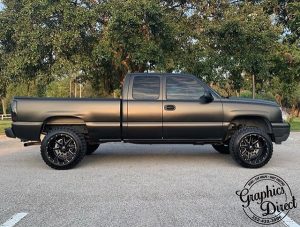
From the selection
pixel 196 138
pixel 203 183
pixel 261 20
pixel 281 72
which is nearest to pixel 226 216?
pixel 203 183

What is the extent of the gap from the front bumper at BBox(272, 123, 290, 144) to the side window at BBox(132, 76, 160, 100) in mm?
2470

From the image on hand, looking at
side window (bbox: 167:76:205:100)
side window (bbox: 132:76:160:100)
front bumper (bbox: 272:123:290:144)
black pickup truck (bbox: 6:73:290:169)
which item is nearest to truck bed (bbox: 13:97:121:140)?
black pickup truck (bbox: 6:73:290:169)

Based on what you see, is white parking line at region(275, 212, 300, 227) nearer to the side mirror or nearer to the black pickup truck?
Result: the black pickup truck

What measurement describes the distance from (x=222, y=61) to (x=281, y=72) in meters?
7.32

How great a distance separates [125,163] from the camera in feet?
27.9

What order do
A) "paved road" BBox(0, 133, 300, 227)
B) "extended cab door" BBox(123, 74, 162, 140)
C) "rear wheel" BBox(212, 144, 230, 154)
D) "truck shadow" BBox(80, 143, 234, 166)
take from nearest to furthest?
"paved road" BBox(0, 133, 300, 227) → "extended cab door" BBox(123, 74, 162, 140) → "truck shadow" BBox(80, 143, 234, 166) → "rear wheel" BBox(212, 144, 230, 154)

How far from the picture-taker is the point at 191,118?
8031mm

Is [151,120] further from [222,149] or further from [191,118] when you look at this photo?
[222,149]

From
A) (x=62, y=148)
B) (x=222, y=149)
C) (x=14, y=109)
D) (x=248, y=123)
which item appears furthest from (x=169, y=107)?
(x=14, y=109)

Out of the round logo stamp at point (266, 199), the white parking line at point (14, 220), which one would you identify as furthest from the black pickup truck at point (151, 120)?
the white parking line at point (14, 220)

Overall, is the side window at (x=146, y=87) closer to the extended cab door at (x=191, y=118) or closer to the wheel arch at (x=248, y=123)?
the extended cab door at (x=191, y=118)

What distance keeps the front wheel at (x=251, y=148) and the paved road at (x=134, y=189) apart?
0.67 feet

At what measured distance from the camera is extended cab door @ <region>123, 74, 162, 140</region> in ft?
26.2

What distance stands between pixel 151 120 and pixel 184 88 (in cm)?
97
